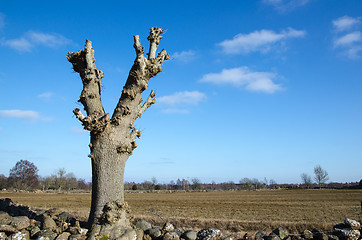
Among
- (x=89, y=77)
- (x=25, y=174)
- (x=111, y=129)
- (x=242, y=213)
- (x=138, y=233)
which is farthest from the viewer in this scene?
(x=25, y=174)

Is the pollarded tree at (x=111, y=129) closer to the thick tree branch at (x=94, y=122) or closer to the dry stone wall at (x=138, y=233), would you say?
the thick tree branch at (x=94, y=122)

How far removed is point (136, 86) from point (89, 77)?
→ 150cm

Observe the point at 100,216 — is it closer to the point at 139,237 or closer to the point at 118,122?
the point at 139,237

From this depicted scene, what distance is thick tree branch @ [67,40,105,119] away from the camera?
862cm

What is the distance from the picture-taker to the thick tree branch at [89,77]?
8.62 m

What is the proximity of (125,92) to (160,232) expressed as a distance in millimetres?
4319

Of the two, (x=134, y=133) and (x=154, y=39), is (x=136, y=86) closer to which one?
(x=134, y=133)

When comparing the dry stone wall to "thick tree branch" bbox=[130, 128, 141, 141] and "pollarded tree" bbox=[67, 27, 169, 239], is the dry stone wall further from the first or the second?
"thick tree branch" bbox=[130, 128, 141, 141]

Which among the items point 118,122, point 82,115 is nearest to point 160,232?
point 118,122

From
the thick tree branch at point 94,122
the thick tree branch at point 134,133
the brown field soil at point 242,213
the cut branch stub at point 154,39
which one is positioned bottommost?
the brown field soil at point 242,213

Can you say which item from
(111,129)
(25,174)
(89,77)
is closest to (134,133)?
(111,129)

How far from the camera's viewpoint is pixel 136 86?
879 centimetres

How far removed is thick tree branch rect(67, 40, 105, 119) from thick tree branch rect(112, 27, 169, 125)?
66 centimetres

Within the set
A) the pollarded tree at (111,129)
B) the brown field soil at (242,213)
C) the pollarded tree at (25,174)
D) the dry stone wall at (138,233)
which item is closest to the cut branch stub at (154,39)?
the pollarded tree at (111,129)
